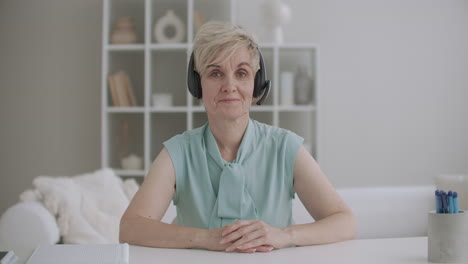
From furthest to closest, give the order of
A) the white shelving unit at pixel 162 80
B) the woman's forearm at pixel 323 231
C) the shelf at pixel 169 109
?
the white shelving unit at pixel 162 80 → the shelf at pixel 169 109 → the woman's forearm at pixel 323 231

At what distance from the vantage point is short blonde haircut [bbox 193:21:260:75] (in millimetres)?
1577

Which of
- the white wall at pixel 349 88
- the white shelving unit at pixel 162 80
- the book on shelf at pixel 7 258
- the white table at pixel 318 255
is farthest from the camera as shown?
the white wall at pixel 349 88

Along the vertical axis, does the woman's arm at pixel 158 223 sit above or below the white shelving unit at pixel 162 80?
below

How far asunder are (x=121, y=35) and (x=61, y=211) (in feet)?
6.20

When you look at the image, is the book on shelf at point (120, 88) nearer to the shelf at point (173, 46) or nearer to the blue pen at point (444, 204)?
the shelf at point (173, 46)

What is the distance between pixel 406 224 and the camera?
2.50 m

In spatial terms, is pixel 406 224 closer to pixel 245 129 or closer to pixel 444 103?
pixel 245 129

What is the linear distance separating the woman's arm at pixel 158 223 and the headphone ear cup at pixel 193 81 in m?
0.20

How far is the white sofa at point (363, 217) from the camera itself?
83.9 inches

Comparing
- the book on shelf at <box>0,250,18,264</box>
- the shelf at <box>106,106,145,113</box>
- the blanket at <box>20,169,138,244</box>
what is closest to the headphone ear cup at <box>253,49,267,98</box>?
the book on shelf at <box>0,250,18,264</box>

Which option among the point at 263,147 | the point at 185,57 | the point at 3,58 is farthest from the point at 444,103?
the point at 3,58

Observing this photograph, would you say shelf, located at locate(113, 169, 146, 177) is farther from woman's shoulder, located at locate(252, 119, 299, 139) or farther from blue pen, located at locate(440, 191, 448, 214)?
blue pen, located at locate(440, 191, 448, 214)

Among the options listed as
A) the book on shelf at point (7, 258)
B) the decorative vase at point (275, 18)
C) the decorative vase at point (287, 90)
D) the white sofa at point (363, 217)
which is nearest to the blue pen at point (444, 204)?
the book on shelf at point (7, 258)

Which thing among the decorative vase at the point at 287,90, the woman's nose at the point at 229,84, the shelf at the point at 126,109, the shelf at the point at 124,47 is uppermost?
the shelf at the point at 124,47
